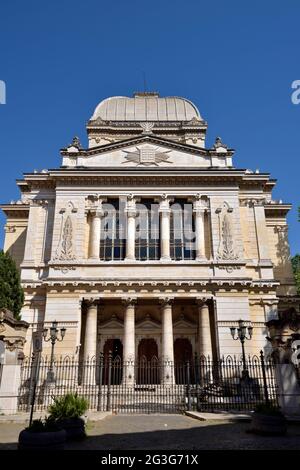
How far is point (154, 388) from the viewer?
23.0 metres

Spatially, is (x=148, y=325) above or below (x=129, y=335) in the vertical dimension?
above

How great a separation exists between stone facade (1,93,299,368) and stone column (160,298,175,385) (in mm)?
80

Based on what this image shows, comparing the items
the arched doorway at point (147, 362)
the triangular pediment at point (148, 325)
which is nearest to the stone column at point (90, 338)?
the arched doorway at point (147, 362)

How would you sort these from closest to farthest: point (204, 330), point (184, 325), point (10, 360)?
point (10, 360) → point (204, 330) → point (184, 325)

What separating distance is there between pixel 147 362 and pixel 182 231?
10410mm

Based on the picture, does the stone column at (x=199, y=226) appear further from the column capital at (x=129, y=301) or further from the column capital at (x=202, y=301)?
the column capital at (x=129, y=301)

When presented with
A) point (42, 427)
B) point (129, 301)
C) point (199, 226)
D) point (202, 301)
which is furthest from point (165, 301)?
point (42, 427)

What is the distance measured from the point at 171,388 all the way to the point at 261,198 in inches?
705

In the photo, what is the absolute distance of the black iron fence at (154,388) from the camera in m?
18.3

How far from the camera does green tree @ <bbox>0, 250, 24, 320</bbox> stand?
78.3 feet

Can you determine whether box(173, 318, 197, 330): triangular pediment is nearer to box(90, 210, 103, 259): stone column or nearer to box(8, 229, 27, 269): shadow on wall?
box(90, 210, 103, 259): stone column

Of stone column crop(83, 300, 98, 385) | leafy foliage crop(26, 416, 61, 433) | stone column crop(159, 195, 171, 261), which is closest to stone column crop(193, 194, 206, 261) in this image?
stone column crop(159, 195, 171, 261)

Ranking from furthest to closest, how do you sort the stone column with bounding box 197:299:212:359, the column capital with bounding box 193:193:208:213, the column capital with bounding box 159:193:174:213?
1. the column capital with bounding box 193:193:208:213
2. the column capital with bounding box 159:193:174:213
3. the stone column with bounding box 197:299:212:359

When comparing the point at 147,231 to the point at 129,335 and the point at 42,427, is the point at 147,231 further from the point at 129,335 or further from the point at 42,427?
the point at 42,427
